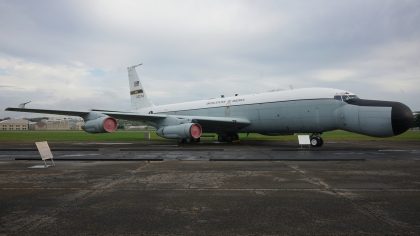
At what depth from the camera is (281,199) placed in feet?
20.3

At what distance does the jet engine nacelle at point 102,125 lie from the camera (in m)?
23.4

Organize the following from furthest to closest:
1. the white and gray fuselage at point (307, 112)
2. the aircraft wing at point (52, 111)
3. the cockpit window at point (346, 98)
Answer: the aircraft wing at point (52, 111) < the cockpit window at point (346, 98) < the white and gray fuselage at point (307, 112)

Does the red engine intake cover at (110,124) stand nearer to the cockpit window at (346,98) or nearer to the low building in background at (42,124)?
the cockpit window at (346,98)

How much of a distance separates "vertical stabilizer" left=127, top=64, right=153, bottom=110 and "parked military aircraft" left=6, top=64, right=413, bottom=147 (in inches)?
227

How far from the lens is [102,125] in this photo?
76.6 feet

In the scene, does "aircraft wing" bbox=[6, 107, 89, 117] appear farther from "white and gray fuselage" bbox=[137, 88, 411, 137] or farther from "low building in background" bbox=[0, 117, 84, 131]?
"low building in background" bbox=[0, 117, 84, 131]

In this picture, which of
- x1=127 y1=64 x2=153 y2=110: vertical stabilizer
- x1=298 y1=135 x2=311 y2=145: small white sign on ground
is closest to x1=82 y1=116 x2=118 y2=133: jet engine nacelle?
x1=127 y1=64 x2=153 y2=110: vertical stabilizer

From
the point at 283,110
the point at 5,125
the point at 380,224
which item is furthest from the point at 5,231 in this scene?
the point at 5,125

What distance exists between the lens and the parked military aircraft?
17.2 metres

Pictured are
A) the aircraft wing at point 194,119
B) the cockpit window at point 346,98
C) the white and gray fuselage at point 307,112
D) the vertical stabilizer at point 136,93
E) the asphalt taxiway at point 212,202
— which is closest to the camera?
the asphalt taxiway at point 212,202

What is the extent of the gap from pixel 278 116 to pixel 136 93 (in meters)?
17.9

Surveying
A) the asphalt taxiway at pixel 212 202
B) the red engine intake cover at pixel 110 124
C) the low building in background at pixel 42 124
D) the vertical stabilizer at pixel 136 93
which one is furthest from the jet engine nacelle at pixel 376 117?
the low building in background at pixel 42 124

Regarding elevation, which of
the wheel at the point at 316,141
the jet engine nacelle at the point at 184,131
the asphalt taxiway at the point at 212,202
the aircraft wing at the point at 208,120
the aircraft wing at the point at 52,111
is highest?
the aircraft wing at the point at 52,111

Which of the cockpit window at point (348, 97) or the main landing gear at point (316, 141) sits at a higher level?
the cockpit window at point (348, 97)
